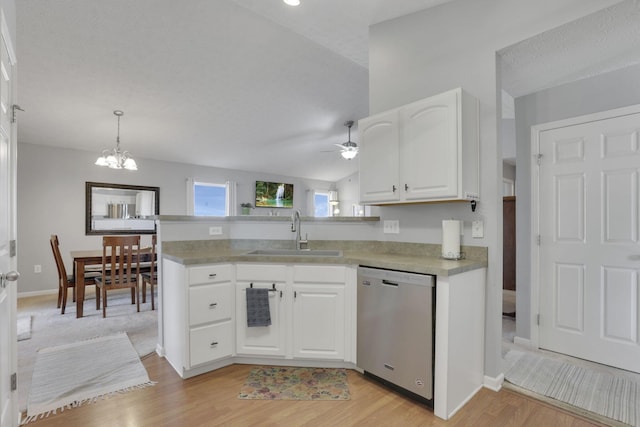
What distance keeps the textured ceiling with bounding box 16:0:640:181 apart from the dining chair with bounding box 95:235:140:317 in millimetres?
1816

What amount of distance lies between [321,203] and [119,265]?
5.69m

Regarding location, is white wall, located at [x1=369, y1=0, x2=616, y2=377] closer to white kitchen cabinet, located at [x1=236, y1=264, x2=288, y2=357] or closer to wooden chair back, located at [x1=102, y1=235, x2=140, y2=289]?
white kitchen cabinet, located at [x1=236, y1=264, x2=288, y2=357]

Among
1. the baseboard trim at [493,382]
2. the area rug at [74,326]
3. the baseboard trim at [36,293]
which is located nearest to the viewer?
the baseboard trim at [493,382]

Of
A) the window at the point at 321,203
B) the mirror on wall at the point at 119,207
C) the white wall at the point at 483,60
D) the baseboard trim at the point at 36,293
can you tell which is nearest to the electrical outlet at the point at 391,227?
the white wall at the point at 483,60

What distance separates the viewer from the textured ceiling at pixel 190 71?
9.14 ft

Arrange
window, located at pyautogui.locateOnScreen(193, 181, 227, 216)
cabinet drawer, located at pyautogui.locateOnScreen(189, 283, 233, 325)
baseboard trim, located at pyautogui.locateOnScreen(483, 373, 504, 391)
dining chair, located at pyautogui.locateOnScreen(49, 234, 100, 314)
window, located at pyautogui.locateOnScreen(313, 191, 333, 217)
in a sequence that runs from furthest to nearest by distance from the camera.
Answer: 1. window, located at pyautogui.locateOnScreen(313, 191, 333, 217)
2. window, located at pyautogui.locateOnScreen(193, 181, 227, 216)
3. dining chair, located at pyautogui.locateOnScreen(49, 234, 100, 314)
4. cabinet drawer, located at pyautogui.locateOnScreen(189, 283, 233, 325)
5. baseboard trim, located at pyautogui.locateOnScreen(483, 373, 504, 391)

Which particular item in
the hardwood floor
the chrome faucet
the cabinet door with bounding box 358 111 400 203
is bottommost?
the hardwood floor

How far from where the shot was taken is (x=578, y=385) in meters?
2.12

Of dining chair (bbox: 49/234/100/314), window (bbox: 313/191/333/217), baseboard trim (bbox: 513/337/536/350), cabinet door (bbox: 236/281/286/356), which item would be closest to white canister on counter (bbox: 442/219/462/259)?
cabinet door (bbox: 236/281/286/356)

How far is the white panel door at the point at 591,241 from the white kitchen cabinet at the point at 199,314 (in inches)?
108

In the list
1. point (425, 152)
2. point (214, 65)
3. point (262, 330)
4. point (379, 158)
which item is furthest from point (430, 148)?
point (214, 65)

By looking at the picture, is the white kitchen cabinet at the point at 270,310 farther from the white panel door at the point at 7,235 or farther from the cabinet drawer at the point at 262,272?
the white panel door at the point at 7,235

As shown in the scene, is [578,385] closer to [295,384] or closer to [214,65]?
[295,384]

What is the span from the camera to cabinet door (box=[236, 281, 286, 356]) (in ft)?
7.64
